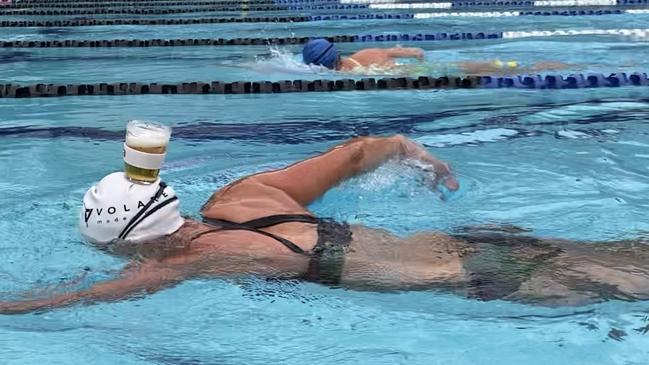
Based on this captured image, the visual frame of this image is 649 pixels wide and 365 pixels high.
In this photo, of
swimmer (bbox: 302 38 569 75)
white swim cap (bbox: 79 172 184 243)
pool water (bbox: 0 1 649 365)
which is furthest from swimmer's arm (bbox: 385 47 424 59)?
white swim cap (bbox: 79 172 184 243)

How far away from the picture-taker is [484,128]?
566 cm

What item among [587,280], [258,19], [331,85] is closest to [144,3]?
[258,19]

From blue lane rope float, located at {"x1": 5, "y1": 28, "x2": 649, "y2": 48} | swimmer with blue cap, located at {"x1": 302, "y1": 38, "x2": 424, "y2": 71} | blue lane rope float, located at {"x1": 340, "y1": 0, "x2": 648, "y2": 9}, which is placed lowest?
blue lane rope float, located at {"x1": 340, "y1": 0, "x2": 648, "y2": 9}

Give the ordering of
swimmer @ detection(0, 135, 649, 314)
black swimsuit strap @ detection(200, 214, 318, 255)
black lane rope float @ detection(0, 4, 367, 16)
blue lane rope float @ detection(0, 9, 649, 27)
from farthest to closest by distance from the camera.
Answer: black lane rope float @ detection(0, 4, 367, 16)
blue lane rope float @ detection(0, 9, 649, 27)
black swimsuit strap @ detection(200, 214, 318, 255)
swimmer @ detection(0, 135, 649, 314)

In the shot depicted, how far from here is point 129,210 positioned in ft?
9.91

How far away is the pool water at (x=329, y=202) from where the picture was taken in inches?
109

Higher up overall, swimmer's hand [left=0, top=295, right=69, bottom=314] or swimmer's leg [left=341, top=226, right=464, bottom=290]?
swimmer's leg [left=341, top=226, right=464, bottom=290]

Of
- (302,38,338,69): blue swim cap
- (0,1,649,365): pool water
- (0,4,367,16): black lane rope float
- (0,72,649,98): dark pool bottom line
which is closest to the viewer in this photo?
(0,1,649,365): pool water

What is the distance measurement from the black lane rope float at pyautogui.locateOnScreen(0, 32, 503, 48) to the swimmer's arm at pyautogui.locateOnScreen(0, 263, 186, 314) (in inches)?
282

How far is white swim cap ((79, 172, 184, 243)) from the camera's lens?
3023 mm

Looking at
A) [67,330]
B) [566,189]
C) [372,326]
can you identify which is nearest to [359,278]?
[372,326]

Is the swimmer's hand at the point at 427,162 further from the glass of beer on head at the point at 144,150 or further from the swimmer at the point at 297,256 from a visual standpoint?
the glass of beer on head at the point at 144,150

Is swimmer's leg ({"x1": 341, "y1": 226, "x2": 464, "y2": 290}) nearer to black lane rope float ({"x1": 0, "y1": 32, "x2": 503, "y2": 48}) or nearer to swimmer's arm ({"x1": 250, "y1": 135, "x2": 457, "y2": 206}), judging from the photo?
swimmer's arm ({"x1": 250, "y1": 135, "x2": 457, "y2": 206})

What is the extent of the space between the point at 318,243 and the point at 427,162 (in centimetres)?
85
